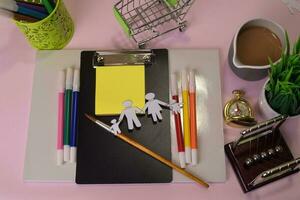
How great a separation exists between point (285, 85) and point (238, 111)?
0.38 feet

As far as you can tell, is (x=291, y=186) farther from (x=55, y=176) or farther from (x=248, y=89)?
(x=55, y=176)

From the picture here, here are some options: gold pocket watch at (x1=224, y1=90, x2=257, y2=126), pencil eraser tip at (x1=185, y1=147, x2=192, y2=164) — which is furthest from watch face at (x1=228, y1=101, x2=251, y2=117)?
pencil eraser tip at (x1=185, y1=147, x2=192, y2=164)

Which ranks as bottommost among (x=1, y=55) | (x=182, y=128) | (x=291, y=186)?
(x=291, y=186)

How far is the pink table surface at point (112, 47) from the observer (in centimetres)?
61

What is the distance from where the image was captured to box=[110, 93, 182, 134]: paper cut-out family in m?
0.63

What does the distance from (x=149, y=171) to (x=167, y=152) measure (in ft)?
0.15

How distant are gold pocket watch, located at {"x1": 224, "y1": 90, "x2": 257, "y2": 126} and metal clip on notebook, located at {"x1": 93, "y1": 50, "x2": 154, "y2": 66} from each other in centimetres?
17

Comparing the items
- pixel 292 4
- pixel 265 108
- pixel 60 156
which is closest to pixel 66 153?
pixel 60 156

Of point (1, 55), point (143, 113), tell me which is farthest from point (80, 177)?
point (1, 55)

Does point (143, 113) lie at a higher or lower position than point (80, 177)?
higher

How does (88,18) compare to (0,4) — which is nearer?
(0,4)

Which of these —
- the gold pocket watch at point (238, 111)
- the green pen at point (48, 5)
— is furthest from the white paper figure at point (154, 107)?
the green pen at point (48, 5)

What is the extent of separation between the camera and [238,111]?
637 mm

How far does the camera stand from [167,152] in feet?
2.04
